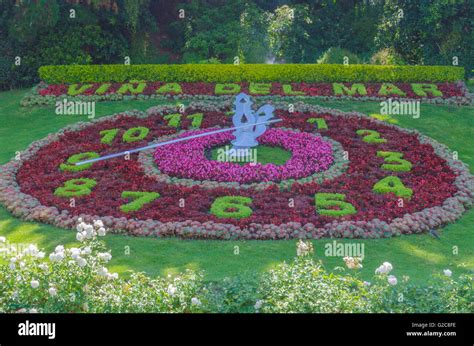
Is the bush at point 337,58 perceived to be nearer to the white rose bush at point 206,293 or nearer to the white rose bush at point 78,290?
the white rose bush at point 206,293

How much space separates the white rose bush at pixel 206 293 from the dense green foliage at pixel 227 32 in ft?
43.6

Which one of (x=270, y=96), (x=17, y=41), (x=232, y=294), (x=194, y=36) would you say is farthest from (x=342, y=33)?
(x=232, y=294)

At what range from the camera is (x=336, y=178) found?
12516mm

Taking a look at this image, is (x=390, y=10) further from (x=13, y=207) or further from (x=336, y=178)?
(x=13, y=207)

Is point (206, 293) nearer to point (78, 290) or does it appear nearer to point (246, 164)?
point (78, 290)

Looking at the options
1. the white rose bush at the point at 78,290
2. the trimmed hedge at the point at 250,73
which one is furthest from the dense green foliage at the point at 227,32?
the white rose bush at the point at 78,290

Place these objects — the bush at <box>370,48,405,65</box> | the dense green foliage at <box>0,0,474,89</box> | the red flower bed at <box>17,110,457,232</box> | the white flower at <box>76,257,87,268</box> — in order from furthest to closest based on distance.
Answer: the bush at <box>370,48,405,65</box>
the dense green foliage at <box>0,0,474,89</box>
the red flower bed at <box>17,110,457,232</box>
the white flower at <box>76,257,87,268</box>

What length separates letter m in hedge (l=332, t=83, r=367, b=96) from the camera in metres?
17.8

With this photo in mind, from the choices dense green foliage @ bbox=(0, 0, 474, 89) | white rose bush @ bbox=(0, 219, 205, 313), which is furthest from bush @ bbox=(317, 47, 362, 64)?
white rose bush @ bbox=(0, 219, 205, 313)

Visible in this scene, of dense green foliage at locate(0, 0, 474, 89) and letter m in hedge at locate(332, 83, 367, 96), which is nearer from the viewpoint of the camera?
letter m in hedge at locate(332, 83, 367, 96)

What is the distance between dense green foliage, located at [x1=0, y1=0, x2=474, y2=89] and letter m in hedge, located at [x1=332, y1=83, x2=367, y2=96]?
8.13 ft

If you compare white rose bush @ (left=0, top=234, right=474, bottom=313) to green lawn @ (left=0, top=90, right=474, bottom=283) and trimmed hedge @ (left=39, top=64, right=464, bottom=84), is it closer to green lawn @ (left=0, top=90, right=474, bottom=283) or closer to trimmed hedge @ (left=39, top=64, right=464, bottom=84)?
green lawn @ (left=0, top=90, right=474, bottom=283)

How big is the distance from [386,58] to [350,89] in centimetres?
405

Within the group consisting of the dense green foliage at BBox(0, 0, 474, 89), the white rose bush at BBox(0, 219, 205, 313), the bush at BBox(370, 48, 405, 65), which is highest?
the dense green foliage at BBox(0, 0, 474, 89)
